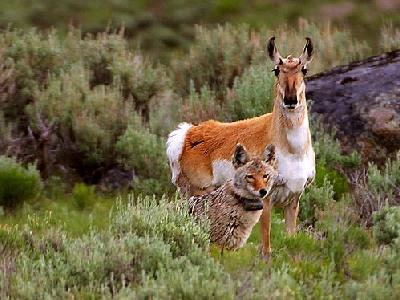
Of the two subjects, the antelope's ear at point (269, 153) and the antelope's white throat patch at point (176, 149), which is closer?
the antelope's ear at point (269, 153)

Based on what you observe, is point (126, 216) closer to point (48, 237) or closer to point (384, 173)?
point (48, 237)

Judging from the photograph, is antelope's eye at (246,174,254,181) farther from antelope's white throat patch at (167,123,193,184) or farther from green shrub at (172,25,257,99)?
green shrub at (172,25,257,99)

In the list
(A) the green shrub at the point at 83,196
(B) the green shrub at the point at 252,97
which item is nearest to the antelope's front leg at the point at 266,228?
(A) the green shrub at the point at 83,196

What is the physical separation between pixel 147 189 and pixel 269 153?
4029 millimetres

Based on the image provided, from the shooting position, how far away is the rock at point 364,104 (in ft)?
43.1

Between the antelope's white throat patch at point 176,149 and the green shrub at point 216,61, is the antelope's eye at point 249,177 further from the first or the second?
the green shrub at point 216,61

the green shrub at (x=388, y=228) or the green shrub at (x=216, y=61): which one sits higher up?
the green shrub at (x=388, y=228)

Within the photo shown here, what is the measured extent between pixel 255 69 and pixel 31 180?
356 centimetres

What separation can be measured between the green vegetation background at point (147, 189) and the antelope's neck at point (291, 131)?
2.28ft

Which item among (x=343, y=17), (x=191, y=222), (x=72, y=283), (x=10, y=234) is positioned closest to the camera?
(x=72, y=283)

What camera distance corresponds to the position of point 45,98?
48.4 ft

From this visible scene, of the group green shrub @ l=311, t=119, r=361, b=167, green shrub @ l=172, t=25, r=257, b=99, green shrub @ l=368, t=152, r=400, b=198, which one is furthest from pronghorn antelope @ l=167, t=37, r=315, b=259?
green shrub @ l=172, t=25, r=257, b=99

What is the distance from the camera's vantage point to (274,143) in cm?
977

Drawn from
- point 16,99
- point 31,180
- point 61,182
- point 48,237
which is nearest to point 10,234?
point 48,237
